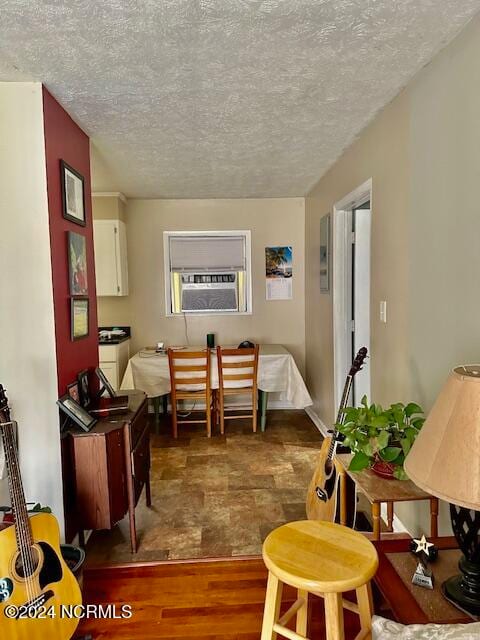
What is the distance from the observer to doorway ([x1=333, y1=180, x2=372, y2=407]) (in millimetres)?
3244

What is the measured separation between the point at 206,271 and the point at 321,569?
3.76m

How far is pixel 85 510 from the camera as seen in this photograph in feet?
6.49

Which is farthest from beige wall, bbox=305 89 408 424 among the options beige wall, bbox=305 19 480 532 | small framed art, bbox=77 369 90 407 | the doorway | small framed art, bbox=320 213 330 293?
small framed art, bbox=77 369 90 407

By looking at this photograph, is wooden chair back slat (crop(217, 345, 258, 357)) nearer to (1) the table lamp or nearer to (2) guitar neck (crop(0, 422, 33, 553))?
(2) guitar neck (crop(0, 422, 33, 553))

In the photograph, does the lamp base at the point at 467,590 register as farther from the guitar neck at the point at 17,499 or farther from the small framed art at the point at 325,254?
the small framed art at the point at 325,254

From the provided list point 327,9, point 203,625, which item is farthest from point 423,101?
point 203,625

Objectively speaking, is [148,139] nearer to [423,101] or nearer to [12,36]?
[12,36]

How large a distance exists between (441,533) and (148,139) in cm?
272

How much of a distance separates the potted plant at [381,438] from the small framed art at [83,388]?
1394 mm

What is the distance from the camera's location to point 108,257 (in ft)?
13.7

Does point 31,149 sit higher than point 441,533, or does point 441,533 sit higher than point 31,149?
point 31,149

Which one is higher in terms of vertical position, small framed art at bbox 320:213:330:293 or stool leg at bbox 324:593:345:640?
small framed art at bbox 320:213:330:293

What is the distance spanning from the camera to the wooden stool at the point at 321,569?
3.55 ft

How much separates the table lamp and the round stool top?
0.24 m
